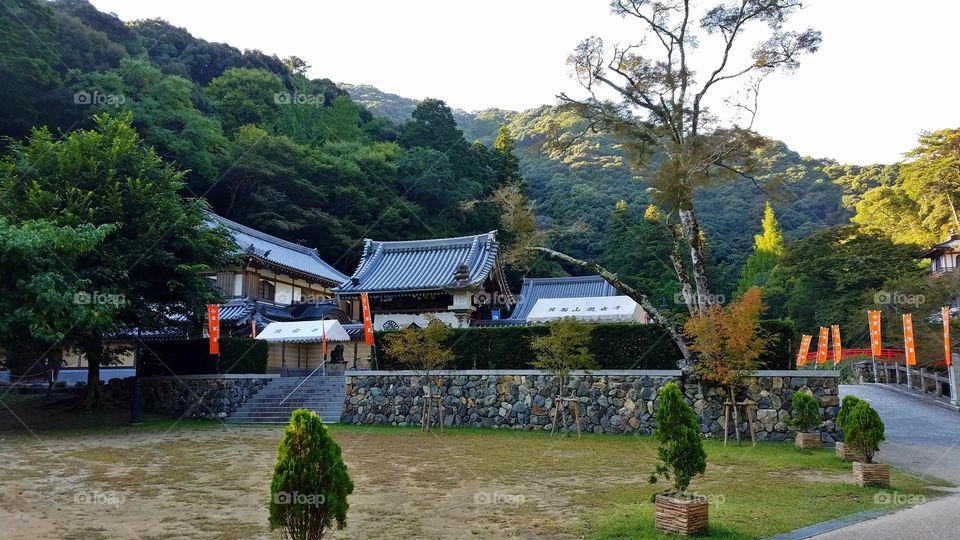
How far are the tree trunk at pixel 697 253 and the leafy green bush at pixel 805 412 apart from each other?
9.75ft

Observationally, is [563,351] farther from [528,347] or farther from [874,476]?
[874,476]

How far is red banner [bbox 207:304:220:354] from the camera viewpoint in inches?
753

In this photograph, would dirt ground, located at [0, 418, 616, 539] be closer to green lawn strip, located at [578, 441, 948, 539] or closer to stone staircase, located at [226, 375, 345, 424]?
green lawn strip, located at [578, 441, 948, 539]

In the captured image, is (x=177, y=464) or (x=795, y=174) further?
(x=795, y=174)

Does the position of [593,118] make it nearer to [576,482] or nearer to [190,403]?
[576,482]

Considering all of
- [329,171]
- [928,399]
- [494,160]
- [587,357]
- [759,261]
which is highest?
[494,160]

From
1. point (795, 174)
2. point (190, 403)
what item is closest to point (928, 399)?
point (190, 403)

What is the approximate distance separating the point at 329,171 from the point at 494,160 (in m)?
14.9

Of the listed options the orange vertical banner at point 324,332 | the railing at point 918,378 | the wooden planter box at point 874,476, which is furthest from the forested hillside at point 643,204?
the wooden planter box at point 874,476

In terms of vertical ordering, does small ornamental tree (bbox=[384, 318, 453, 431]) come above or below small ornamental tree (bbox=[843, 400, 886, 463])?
above

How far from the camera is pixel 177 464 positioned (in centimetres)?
1102

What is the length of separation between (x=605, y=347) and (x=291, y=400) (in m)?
10.3

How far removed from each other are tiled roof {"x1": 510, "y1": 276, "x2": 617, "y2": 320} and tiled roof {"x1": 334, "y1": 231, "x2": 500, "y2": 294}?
11.4 m

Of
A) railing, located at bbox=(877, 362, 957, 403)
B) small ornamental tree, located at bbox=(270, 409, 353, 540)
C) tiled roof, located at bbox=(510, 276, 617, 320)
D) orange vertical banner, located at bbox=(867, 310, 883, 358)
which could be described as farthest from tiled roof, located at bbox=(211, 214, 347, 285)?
railing, located at bbox=(877, 362, 957, 403)
